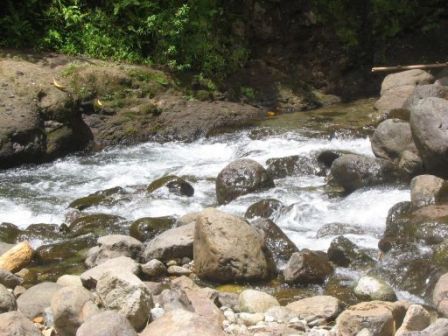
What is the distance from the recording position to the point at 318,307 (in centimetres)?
621

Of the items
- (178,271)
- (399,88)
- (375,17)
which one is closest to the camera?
(178,271)

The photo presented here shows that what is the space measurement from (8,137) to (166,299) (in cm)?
670

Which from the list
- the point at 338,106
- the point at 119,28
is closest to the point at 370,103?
the point at 338,106

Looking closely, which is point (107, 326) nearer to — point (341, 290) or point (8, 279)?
point (8, 279)

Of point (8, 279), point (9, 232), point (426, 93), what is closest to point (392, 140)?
point (426, 93)

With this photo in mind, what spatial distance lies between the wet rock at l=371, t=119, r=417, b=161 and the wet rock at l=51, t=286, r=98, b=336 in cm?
599

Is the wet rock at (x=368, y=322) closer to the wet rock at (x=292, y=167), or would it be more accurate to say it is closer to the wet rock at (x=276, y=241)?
the wet rock at (x=276, y=241)

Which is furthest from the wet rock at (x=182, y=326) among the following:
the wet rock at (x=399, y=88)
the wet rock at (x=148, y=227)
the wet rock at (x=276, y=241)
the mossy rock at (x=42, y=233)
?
the wet rock at (x=399, y=88)

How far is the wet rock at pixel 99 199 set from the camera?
32.5 feet

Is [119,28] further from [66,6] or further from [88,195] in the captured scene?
[88,195]

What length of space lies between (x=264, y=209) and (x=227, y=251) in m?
2.11

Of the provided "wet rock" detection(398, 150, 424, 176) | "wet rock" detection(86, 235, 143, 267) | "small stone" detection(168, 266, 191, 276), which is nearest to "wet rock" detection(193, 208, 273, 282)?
"small stone" detection(168, 266, 191, 276)

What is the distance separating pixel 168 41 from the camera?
1527cm

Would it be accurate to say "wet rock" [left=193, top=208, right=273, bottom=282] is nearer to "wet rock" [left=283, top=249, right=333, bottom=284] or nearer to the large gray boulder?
"wet rock" [left=283, top=249, right=333, bottom=284]
